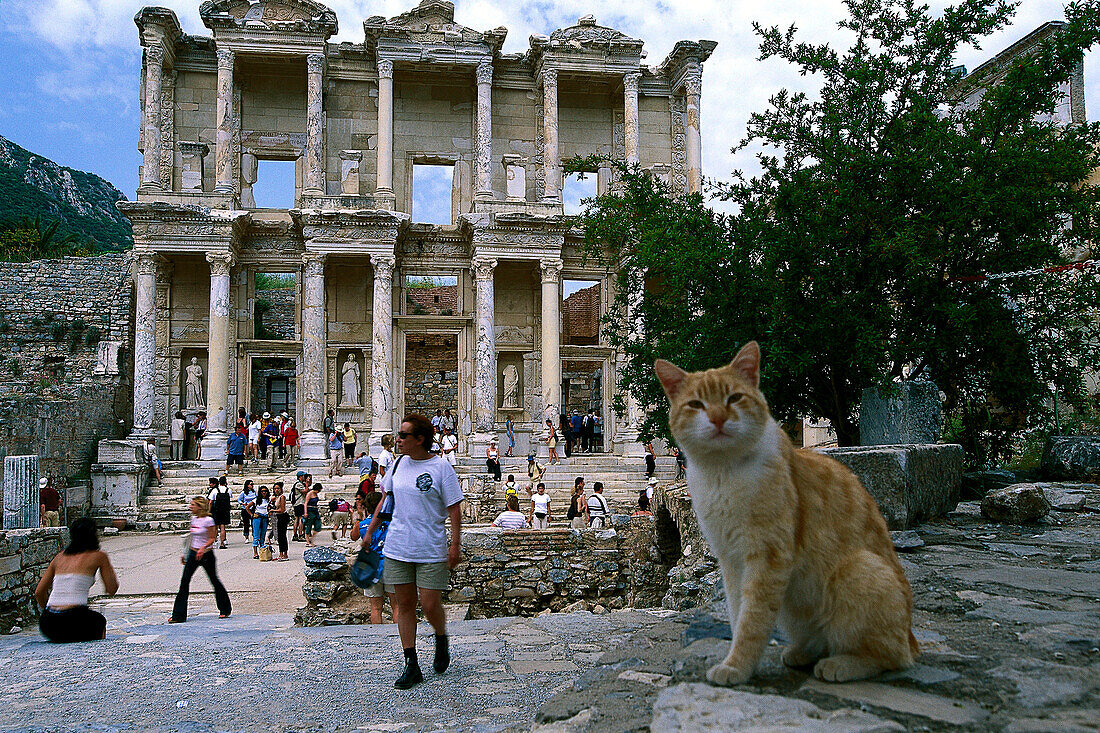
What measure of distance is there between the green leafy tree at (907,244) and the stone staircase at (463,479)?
336 inches

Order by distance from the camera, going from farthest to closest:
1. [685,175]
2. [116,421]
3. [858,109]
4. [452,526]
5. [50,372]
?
[685,175], [50,372], [116,421], [858,109], [452,526]

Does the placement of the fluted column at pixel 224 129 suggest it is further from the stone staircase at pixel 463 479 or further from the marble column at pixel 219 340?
the stone staircase at pixel 463 479

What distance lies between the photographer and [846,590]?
2584mm

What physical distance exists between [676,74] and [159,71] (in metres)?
15.8

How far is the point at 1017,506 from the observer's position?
667cm

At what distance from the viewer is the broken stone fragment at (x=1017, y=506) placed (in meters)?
6.67

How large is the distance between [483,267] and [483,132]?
4150 mm

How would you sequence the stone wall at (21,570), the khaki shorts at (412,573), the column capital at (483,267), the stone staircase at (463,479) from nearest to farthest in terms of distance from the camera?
the khaki shorts at (412,573) < the stone wall at (21,570) < the stone staircase at (463,479) < the column capital at (483,267)

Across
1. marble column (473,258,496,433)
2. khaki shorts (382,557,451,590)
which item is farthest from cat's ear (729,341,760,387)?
marble column (473,258,496,433)

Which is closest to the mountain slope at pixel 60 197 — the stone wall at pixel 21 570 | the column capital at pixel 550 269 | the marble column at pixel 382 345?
the marble column at pixel 382 345

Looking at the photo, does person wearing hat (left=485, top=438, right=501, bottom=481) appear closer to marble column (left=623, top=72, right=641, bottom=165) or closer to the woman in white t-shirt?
the woman in white t-shirt

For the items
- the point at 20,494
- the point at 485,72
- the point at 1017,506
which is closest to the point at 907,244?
the point at 1017,506

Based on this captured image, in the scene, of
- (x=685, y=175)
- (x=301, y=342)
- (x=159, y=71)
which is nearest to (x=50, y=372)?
(x=301, y=342)

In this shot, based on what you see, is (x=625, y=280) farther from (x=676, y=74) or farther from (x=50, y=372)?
(x=50, y=372)
